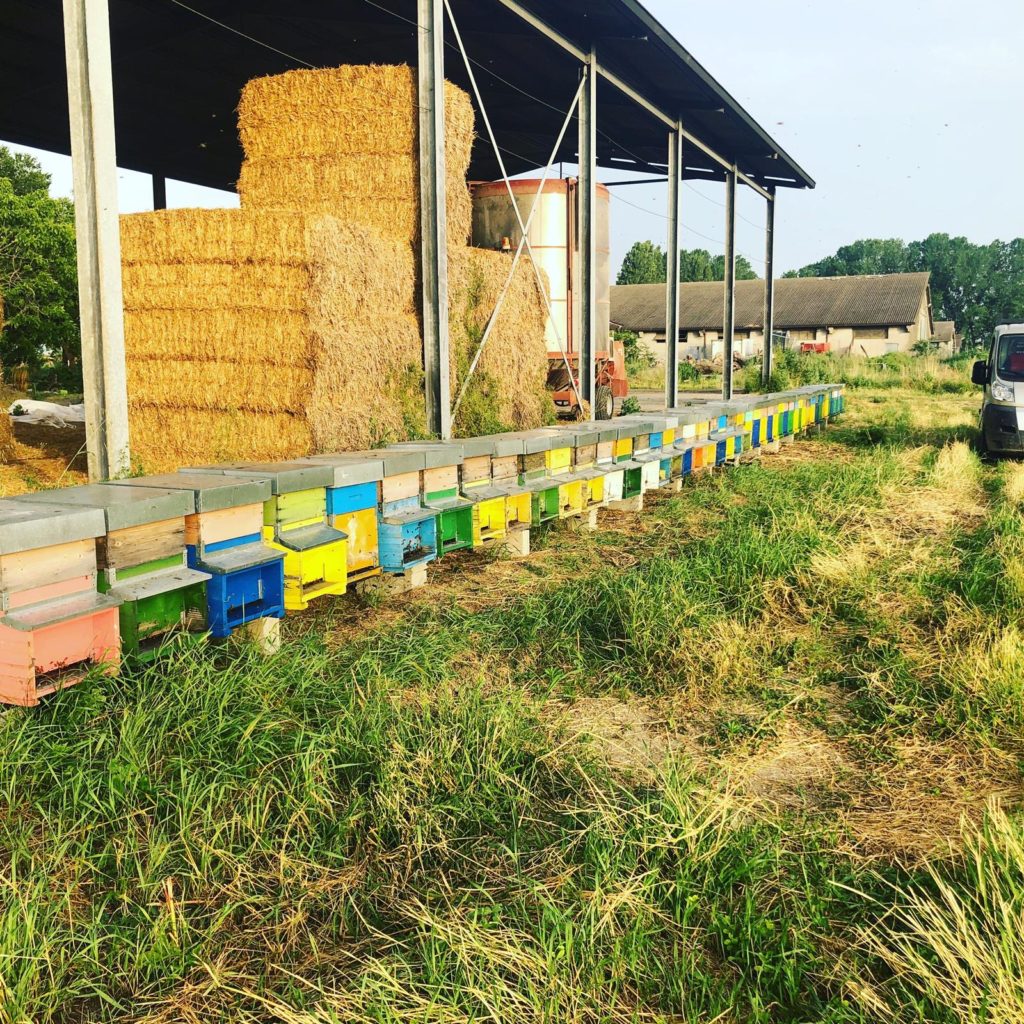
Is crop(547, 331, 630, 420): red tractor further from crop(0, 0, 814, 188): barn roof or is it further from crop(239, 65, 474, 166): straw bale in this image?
crop(239, 65, 474, 166): straw bale

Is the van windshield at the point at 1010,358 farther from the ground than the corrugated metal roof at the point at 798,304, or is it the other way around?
the corrugated metal roof at the point at 798,304

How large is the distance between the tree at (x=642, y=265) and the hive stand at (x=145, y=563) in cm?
9400

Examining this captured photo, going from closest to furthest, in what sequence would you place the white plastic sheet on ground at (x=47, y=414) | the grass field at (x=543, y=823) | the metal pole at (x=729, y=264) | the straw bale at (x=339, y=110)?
the grass field at (x=543, y=823), the straw bale at (x=339, y=110), the white plastic sheet on ground at (x=47, y=414), the metal pole at (x=729, y=264)

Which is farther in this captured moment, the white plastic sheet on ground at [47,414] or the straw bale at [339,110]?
the white plastic sheet on ground at [47,414]

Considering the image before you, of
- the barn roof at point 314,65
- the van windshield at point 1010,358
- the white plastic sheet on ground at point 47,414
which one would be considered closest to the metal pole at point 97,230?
the barn roof at point 314,65

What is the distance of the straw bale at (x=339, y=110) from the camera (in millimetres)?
8641

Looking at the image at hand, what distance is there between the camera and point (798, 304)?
64312 mm

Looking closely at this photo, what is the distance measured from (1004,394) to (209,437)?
11.2m

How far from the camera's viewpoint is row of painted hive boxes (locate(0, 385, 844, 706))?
3.70 metres

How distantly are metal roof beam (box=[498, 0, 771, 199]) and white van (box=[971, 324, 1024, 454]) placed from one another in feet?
19.5

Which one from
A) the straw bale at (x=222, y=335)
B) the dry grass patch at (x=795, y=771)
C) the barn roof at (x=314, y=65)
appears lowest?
the dry grass patch at (x=795, y=771)

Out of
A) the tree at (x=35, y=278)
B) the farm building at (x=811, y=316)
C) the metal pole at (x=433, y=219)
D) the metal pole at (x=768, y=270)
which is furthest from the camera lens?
the farm building at (x=811, y=316)

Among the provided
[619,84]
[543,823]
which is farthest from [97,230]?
[619,84]

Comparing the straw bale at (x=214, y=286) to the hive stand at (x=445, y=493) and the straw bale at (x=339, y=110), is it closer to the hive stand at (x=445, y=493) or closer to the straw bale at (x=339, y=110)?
the hive stand at (x=445, y=493)
